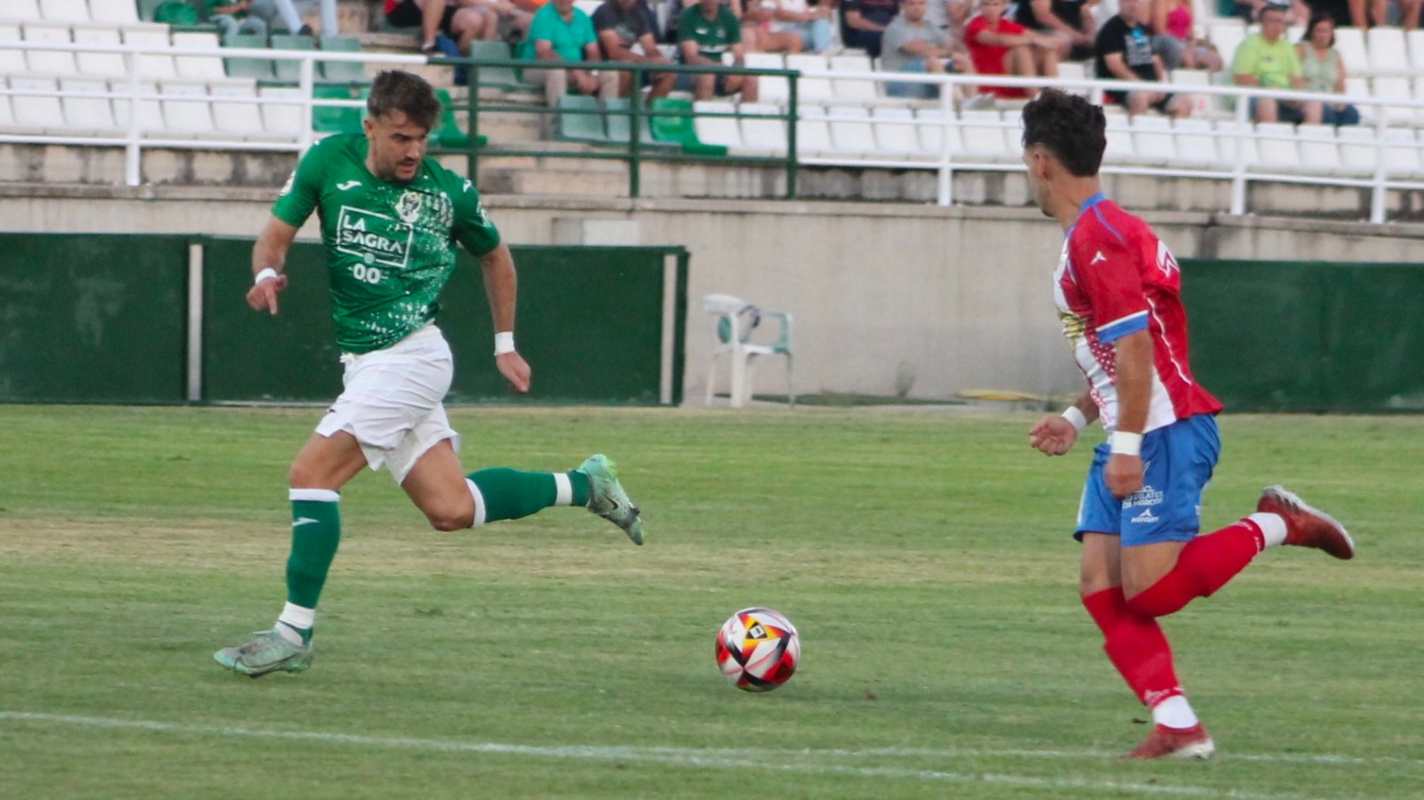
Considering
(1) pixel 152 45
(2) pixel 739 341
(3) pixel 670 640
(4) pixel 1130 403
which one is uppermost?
(1) pixel 152 45

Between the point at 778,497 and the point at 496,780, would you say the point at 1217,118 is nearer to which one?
the point at 778,497

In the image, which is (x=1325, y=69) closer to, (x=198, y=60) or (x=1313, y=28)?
(x=1313, y=28)

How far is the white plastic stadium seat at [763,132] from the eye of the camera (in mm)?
23297

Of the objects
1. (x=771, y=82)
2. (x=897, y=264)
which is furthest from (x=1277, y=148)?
(x=771, y=82)

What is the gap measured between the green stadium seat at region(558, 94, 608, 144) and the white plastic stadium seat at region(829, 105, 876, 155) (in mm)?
2175

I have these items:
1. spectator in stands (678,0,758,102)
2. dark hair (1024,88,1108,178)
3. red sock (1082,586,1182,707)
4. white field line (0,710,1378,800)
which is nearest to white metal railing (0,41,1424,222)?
spectator in stands (678,0,758,102)

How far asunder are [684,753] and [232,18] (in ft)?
53.8

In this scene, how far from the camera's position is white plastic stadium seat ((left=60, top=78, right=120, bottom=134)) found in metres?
21.6

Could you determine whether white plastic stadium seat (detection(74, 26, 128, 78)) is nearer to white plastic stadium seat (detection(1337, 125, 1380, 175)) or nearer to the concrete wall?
the concrete wall

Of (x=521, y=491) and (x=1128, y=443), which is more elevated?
(x=1128, y=443)

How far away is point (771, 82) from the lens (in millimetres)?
23328

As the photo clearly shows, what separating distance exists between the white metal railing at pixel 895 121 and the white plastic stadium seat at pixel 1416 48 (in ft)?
7.27

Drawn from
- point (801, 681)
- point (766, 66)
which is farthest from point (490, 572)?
point (766, 66)

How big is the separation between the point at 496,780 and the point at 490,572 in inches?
191
